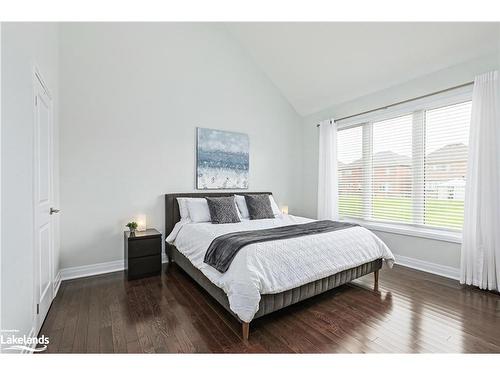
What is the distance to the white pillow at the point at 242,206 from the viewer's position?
12.7 feet

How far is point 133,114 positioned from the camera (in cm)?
345

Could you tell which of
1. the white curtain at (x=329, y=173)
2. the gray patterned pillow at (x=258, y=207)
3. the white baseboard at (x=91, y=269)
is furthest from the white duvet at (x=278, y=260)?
the white curtain at (x=329, y=173)

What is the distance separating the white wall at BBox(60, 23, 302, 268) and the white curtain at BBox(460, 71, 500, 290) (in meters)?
3.11

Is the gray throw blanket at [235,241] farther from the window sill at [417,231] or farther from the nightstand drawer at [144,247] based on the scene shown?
the window sill at [417,231]

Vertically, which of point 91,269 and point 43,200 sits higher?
point 43,200

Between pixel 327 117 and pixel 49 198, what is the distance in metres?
4.38

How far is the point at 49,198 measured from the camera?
2396 millimetres

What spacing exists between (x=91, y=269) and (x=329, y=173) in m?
3.98

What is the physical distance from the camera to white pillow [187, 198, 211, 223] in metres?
3.40

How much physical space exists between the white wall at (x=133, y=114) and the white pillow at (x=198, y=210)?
430 millimetres

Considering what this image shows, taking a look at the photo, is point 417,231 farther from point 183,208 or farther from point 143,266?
point 143,266

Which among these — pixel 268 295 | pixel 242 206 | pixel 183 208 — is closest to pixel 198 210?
pixel 183 208

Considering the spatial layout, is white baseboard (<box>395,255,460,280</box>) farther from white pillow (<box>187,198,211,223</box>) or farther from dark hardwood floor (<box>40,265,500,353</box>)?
white pillow (<box>187,198,211,223</box>)

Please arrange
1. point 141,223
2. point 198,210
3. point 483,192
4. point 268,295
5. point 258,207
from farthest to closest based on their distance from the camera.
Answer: point 258,207, point 198,210, point 141,223, point 483,192, point 268,295
